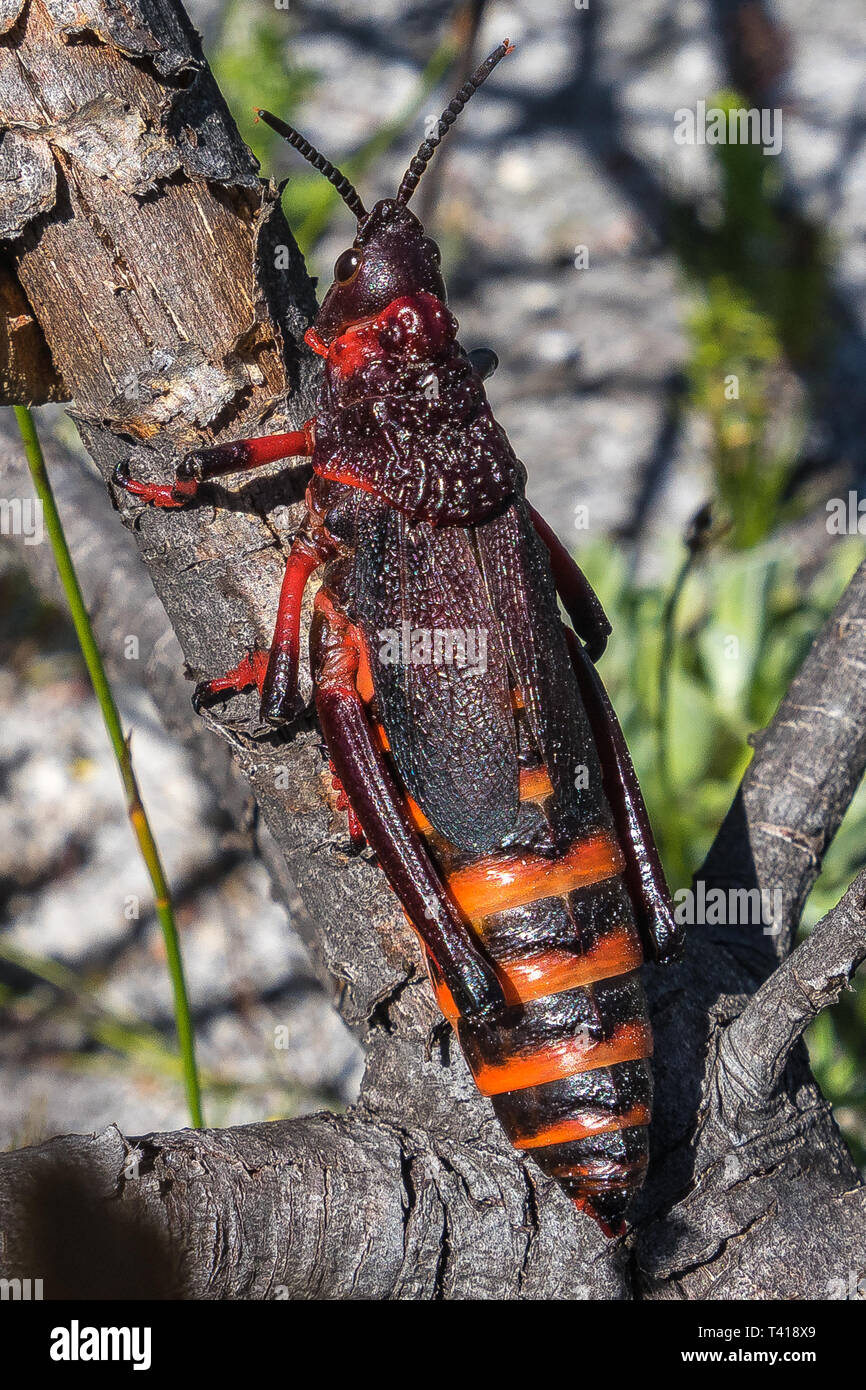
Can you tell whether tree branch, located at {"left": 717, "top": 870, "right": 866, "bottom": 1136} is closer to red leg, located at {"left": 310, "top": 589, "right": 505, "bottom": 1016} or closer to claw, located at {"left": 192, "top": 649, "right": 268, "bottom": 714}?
red leg, located at {"left": 310, "top": 589, "right": 505, "bottom": 1016}

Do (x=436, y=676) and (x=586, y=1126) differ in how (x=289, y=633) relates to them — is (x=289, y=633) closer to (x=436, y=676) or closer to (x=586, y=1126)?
(x=436, y=676)

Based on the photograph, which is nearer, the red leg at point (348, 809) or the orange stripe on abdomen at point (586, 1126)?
the orange stripe on abdomen at point (586, 1126)

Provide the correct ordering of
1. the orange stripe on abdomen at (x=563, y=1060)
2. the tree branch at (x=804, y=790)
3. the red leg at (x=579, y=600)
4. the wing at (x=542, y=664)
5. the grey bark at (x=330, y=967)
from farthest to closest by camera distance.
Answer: the tree branch at (x=804, y=790), the red leg at (x=579, y=600), the wing at (x=542, y=664), the orange stripe on abdomen at (x=563, y=1060), the grey bark at (x=330, y=967)

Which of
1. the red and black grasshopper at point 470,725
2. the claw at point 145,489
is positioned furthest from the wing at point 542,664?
the claw at point 145,489

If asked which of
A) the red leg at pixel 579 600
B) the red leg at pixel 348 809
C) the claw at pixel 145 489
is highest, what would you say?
the claw at pixel 145 489

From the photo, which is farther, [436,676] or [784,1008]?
[436,676]

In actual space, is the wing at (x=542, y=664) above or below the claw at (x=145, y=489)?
below

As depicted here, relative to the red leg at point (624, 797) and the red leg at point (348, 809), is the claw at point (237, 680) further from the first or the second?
the red leg at point (624, 797)

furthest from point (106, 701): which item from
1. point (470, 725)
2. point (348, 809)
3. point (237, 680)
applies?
point (470, 725)

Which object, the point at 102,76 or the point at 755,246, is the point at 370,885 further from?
the point at 755,246
